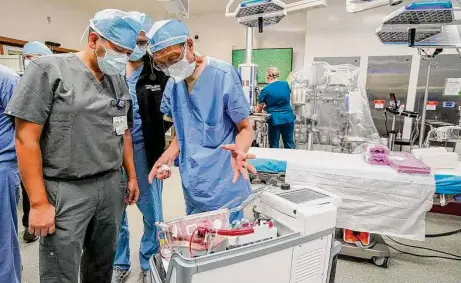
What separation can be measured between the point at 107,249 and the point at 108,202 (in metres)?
0.26

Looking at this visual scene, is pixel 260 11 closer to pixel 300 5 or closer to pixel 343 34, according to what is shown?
pixel 300 5

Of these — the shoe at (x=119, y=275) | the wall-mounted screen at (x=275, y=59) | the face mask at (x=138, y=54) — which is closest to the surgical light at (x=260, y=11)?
the face mask at (x=138, y=54)

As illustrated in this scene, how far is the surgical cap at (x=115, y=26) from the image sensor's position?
1131mm

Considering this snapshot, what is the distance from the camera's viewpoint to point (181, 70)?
4.55 ft

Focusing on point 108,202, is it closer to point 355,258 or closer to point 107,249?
point 107,249

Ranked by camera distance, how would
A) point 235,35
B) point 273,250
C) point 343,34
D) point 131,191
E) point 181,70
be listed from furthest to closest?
point 235,35 → point 343,34 → point 131,191 → point 181,70 → point 273,250

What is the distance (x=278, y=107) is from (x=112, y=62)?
369 cm

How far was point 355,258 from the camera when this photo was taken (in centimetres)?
241

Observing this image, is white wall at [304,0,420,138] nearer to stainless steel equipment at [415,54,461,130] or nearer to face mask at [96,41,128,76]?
stainless steel equipment at [415,54,461,130]

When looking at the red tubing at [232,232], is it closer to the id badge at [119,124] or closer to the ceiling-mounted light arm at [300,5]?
the id badge at [119,124]

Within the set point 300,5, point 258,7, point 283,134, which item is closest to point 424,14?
point 300,5

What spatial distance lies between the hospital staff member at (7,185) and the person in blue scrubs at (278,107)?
3569mm

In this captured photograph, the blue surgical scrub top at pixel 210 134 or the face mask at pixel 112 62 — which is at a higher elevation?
the face mask at pixel 112 62

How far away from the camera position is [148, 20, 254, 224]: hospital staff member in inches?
54.8
